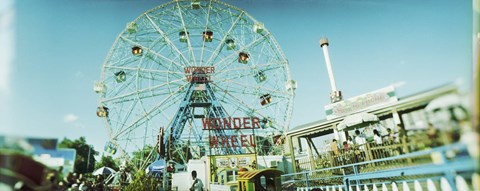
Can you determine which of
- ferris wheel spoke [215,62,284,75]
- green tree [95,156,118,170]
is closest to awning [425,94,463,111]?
ferris wheel spoke [215,62,284,75]

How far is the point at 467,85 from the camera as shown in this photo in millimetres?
952

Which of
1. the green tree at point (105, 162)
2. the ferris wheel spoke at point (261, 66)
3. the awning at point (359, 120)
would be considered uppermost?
the ferris wheel spoke at point (261, 66)

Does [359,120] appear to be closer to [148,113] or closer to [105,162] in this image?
[148,113]

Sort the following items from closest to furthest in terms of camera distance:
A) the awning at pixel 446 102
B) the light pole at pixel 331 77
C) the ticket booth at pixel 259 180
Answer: the awning at pixel 446 102 < the ticket booth at pixel 259 180 < the light pole at pixel 331 77

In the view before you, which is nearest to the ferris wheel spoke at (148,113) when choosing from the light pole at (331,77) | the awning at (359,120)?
the light pole at (331,77)

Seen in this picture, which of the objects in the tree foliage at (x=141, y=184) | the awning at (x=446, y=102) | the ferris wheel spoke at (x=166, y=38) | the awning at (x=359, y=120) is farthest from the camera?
the ferris wheel spoke at (x=166, y=38)

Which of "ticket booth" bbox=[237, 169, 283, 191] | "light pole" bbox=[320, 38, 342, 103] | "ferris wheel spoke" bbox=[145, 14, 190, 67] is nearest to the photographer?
"ticket booth" bbox=[237, 169, 283, 191]

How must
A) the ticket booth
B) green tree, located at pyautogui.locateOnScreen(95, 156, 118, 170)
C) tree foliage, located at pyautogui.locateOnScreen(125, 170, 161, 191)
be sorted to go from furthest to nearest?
green tree, located at pyautogui.locateOnScreen(95, 156, 118, 170)
tree foliage, located at pyautogui.locateOnScreen(125, 170, 161, 191)
the ticket booth

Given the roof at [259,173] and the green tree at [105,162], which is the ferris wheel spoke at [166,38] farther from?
the green tree at [105,162]

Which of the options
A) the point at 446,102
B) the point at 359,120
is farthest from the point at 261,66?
the point at 446,102

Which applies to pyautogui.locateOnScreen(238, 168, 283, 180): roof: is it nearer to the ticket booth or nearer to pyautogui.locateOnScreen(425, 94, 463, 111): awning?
the ticket booth

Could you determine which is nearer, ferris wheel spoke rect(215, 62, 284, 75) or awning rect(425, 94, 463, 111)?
awning rect(425, 94, 463, 111)

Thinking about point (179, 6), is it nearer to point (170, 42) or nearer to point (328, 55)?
point (170, 42)

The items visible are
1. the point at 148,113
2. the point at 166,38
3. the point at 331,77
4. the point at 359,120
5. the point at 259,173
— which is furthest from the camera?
the point at 166,38
